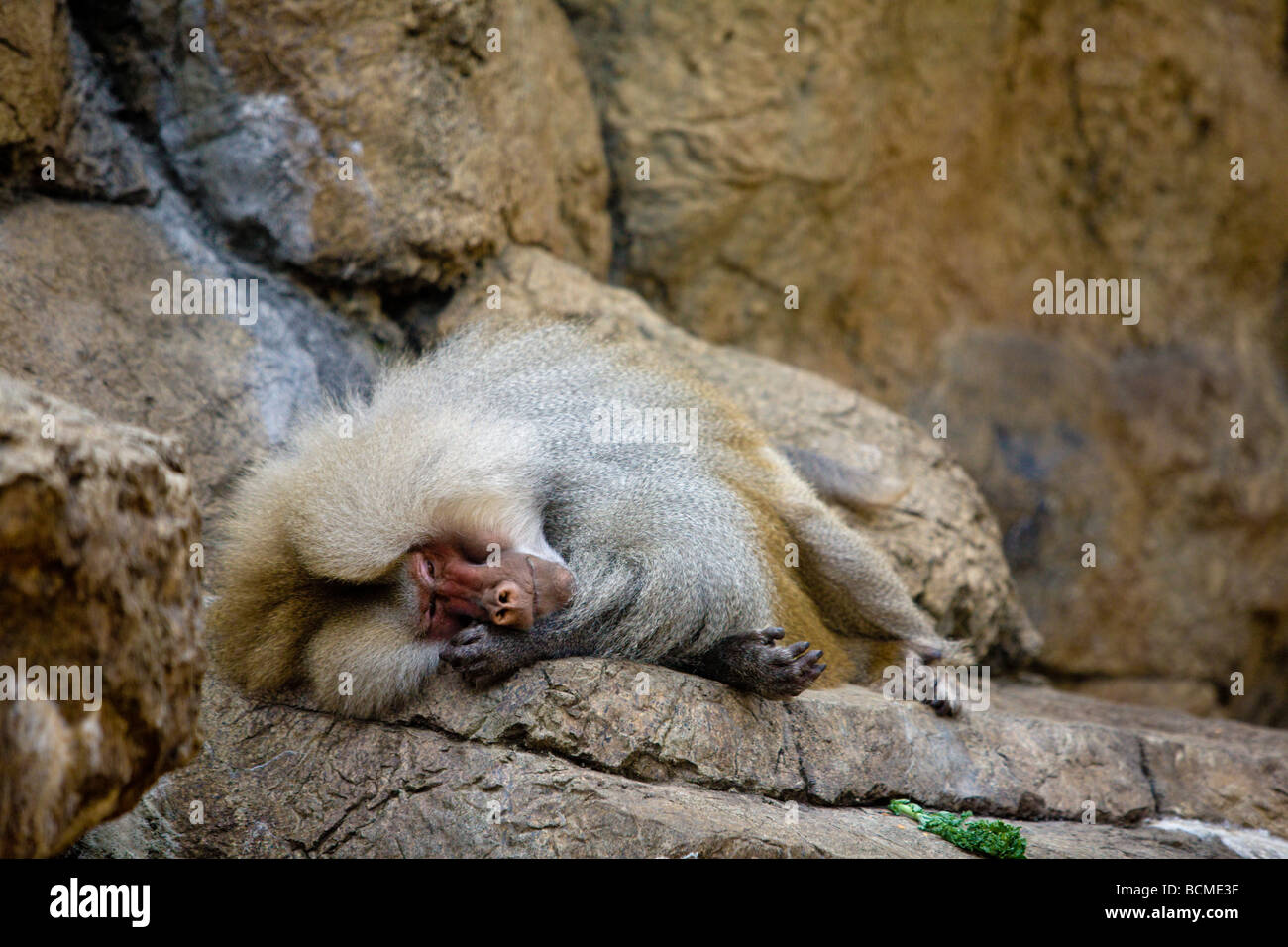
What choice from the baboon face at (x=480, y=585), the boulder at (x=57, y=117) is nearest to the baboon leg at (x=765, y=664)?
the baboon face at (x=480, y=585)

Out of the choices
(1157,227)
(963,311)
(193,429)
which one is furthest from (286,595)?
(1157,227)

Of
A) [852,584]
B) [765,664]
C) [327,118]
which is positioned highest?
[327,118]

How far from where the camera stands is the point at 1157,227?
8.16 metres

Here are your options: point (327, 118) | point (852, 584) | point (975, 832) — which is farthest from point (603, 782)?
point (327, 118)

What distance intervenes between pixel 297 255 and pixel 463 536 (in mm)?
2057

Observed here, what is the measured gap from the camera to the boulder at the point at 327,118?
5.07 metres

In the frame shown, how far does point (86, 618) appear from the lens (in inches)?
91.5

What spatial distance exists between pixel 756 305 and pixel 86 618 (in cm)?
551

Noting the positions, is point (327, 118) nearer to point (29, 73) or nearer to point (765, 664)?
point (29, 73)

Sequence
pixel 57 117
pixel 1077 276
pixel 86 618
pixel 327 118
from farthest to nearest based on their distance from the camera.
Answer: pixel 1077 276 → pixel 327 118 → pixel 57 117 → pixel 86 618

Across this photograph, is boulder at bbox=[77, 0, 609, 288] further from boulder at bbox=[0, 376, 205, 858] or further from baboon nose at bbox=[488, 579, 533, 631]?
boulder at bbox=[0, 376, 205, 858]

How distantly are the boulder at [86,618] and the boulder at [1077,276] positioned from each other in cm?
486

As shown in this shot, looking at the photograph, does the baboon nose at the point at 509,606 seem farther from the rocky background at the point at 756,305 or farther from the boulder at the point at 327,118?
the boulder at the point at 327,118
